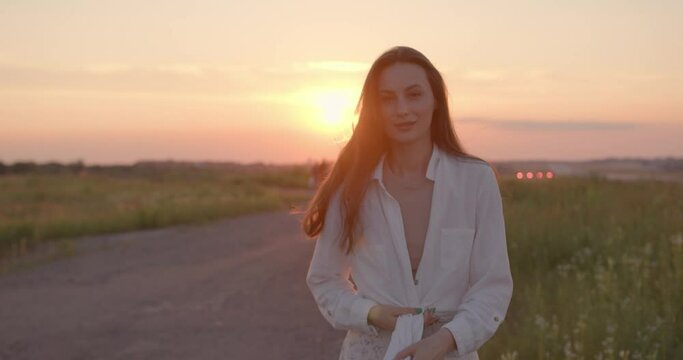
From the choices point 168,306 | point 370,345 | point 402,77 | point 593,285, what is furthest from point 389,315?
point 168,306

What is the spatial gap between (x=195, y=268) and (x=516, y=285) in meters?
5.85

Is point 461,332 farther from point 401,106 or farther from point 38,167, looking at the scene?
point 38,167

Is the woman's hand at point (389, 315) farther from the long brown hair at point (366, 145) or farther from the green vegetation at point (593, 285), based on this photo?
the green vegetation at point (593, 285)

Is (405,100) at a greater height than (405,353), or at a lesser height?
greater

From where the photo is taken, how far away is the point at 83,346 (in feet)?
30.0

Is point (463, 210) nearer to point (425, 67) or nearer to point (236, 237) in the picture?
point (425, 67)

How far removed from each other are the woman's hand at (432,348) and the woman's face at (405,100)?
717 mm

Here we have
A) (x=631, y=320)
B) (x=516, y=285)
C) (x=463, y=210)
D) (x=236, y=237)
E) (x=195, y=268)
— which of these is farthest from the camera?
(x=236, y=237)

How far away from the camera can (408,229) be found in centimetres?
346

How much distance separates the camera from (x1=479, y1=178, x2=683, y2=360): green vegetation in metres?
6.71

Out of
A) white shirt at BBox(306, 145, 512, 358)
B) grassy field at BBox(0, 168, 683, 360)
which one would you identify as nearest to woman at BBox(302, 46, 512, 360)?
white shirt at BBox(306, 145, 512, 358)

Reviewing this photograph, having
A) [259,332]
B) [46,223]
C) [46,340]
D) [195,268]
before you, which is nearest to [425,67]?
[259,332]

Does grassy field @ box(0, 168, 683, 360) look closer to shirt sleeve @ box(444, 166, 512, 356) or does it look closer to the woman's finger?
shirt sleeve @ box(444, 166, 512, 356)

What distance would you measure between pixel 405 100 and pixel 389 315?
75 centimetres
